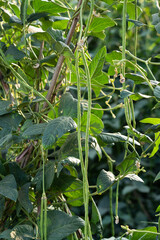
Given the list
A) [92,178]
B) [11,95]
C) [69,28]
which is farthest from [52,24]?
[92,178]

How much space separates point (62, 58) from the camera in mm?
635

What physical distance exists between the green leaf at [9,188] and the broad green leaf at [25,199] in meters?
0.04

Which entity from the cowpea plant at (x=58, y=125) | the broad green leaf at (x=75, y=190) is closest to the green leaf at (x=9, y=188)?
the cowpea plant at (x=58, y=125)

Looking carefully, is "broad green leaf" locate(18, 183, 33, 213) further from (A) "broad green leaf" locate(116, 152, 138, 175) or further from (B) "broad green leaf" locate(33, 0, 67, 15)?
(B) "broad green leaf" locate(33, 0, 67, 15)

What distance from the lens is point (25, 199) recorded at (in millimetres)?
596

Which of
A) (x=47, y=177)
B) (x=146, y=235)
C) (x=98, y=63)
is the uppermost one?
(x=98, y=63)

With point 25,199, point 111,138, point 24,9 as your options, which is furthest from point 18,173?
point 24,9

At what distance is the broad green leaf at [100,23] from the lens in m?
0.61

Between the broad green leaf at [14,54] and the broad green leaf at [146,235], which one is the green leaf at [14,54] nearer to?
the broad green leaf at [14,54]

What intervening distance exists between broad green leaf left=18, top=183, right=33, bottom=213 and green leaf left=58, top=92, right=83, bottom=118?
0.45ft

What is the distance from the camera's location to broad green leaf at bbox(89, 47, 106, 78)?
22.3 inches

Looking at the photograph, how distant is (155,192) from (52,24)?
113 centimetres

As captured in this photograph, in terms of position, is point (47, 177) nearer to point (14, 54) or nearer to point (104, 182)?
point (104, 182)

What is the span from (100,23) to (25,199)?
317 millimetres
